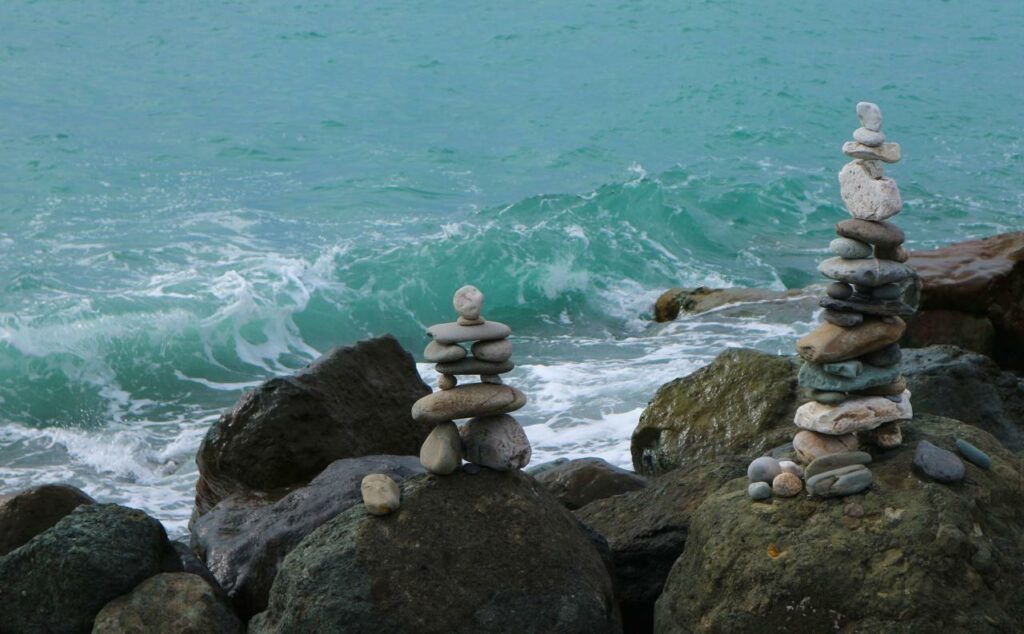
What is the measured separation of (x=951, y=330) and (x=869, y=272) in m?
5.01

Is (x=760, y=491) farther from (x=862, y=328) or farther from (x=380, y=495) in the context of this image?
(x=380, y=495)

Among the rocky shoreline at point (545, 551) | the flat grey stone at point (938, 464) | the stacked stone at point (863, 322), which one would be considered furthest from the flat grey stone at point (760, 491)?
the flat grey stone at point (938, 464)

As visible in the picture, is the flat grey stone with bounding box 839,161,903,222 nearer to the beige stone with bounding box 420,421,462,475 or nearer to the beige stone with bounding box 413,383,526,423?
the beige stone with bounding box 413,383,526,423

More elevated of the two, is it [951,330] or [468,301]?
[468,301]

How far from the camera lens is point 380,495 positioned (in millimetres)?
4969

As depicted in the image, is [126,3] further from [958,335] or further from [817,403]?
[817,403]

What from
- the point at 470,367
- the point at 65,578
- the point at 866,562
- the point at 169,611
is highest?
the point at 470,367

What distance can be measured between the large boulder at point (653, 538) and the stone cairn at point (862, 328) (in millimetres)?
593

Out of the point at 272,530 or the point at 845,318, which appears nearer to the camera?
the point at 845,318

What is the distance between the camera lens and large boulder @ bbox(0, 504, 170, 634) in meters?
5.23

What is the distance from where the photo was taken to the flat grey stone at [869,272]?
5020mm

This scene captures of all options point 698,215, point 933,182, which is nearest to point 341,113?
point 698,215

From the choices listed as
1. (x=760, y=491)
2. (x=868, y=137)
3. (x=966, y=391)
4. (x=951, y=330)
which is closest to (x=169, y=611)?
(x=760, y=491)

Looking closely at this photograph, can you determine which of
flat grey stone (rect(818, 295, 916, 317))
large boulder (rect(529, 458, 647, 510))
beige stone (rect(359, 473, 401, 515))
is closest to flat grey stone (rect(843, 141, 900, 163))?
flat grey stone (rect(818, 295, 916, 317))
